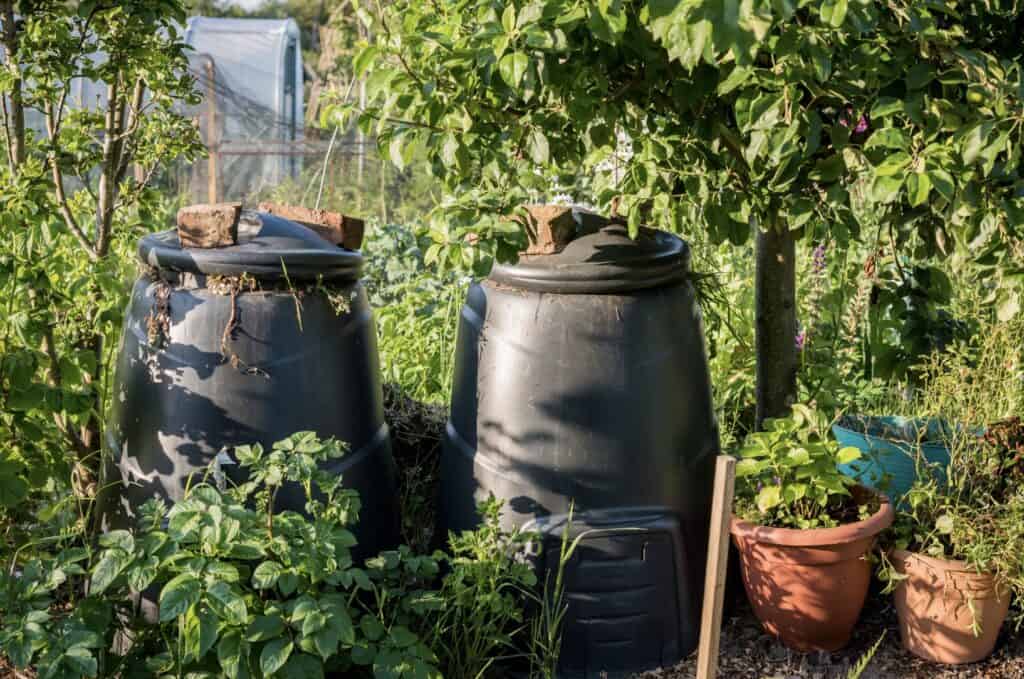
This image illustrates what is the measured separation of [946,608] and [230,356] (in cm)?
172

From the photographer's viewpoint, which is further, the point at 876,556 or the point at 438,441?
the point at 438,441

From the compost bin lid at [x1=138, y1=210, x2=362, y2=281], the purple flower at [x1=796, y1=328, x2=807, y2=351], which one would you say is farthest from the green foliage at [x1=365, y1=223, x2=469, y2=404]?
the purple flower at [x1=796, y1=328, x2=807, y2=351]

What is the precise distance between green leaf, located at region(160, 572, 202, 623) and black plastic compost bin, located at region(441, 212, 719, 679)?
2.65 ft

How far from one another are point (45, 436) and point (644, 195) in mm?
1507

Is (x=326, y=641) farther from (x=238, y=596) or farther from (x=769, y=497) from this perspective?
(x=769, y=497)

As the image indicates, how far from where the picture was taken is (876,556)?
2.52 m

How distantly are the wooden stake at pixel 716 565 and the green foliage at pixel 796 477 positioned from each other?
1.45 ft

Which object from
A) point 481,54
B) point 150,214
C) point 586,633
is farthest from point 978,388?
point 150,214

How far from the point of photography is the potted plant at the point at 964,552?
2376mm

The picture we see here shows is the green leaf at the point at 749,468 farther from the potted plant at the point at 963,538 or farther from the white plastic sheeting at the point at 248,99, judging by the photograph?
the white plastic sheeting at the point at 248,99

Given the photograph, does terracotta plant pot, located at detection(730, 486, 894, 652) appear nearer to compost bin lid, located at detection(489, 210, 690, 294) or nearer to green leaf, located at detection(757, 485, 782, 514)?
green leaf, located at detection(757, 485, 782, 514)

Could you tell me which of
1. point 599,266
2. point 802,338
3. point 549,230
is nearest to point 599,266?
point 599,266

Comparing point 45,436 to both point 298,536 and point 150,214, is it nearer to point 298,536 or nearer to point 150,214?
point 150,214

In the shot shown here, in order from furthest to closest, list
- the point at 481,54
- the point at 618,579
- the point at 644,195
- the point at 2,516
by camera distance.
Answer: the point at 2,516
the point at 618,579
the point at 644,195
the point at 481,54
